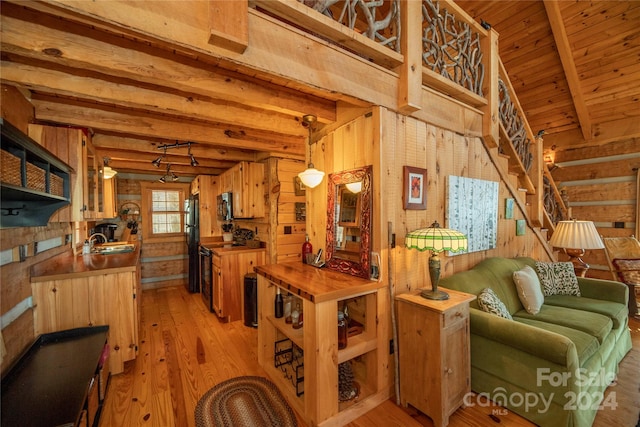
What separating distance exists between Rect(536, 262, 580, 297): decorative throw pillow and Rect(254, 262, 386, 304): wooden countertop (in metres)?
2.28

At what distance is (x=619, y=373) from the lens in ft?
7.41

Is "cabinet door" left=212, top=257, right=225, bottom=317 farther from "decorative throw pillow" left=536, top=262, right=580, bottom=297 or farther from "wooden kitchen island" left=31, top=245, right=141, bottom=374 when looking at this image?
"decorative throw pillow" left=536, top=262, right=580, bottom=297

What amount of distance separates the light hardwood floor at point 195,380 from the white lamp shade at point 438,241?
121 cm

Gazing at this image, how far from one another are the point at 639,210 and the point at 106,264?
720 centimetres

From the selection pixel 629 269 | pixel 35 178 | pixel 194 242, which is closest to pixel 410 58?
pixel 35 178

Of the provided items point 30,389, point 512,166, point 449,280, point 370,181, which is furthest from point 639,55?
point 30,389

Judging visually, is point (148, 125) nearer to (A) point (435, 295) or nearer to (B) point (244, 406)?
(B) point (244, 406)

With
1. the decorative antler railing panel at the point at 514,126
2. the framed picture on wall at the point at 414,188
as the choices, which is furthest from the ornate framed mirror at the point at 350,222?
the decorative antler railing panel at the point at 514,126

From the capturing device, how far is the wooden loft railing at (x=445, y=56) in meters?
1.71

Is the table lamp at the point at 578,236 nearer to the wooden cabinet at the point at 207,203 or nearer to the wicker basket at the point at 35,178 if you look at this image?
the wicker basket at the point at 35,178

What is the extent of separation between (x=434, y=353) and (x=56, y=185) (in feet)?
9.75

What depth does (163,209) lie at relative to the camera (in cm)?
545

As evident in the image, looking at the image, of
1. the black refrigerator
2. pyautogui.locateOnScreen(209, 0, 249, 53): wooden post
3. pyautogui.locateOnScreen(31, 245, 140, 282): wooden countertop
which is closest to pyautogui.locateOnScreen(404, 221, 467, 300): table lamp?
pyautogui.locateOnScreen(209, 0, 249, 53): wooden post

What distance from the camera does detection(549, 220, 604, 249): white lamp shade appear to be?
9.39 feet
